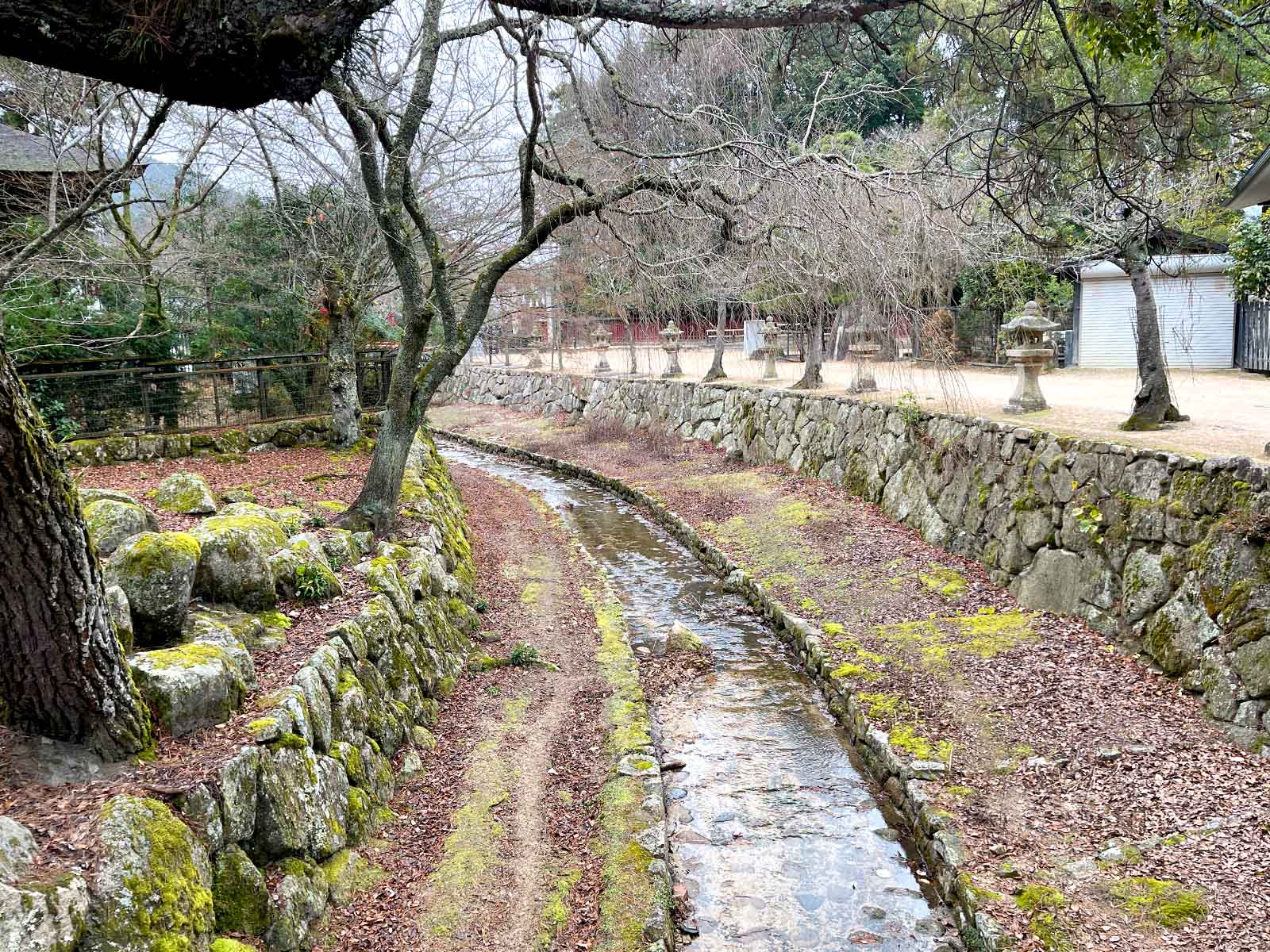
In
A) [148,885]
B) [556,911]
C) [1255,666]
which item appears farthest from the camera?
[1255,666]

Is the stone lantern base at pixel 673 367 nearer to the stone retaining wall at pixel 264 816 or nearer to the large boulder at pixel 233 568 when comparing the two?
the stone retaining wall at pixel 264 816

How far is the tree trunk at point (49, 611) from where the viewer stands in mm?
3758

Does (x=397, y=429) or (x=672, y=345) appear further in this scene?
(x=672, y=345)

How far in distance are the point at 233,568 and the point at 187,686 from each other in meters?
1.80

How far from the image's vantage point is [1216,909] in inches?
191

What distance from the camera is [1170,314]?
71.9 feet

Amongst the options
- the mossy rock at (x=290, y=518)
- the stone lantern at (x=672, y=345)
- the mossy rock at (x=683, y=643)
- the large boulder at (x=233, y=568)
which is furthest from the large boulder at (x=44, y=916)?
the stone lantern at (x=672, y=345)

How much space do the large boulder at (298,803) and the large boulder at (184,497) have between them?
4068 millimetres

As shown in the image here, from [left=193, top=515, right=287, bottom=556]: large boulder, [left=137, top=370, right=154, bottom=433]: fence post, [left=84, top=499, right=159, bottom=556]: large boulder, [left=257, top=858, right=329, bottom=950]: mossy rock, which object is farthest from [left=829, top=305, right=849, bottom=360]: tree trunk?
[left=257, top=858, right=329, bottom=950]: mossy rock

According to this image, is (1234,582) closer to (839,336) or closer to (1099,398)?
(1099,398)

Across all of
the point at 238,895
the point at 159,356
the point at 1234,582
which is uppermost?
the point at 159,356

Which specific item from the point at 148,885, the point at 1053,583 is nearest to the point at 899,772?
the point at 1053,583

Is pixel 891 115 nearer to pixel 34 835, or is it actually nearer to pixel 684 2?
pixel 684 2

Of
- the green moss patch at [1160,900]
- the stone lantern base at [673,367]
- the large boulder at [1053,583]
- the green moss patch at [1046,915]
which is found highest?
the stone lantern base at [673,367]
